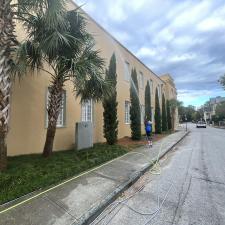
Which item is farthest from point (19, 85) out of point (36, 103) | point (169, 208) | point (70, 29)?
point (169, 208)

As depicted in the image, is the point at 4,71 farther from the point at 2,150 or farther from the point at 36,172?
the point at 36,172

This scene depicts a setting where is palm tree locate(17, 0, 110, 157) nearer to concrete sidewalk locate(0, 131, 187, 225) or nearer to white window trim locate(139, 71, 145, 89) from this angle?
concrete sidewalk locate(0, 131, 187, 225)

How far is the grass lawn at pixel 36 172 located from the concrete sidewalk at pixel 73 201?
37cm

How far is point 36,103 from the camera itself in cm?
934

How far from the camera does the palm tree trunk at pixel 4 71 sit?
578 cm

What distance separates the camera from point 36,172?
19.8ft

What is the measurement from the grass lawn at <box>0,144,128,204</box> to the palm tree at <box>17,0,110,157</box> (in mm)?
1024

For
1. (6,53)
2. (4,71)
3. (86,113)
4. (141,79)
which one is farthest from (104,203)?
(141,79)

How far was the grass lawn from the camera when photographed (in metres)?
4.89

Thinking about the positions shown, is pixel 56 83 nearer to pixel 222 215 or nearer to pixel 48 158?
pixel 48 158

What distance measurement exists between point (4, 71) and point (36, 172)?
3067 mm

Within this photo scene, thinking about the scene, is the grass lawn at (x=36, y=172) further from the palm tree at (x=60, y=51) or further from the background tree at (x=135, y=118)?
the background tree at (x=135, y=118)

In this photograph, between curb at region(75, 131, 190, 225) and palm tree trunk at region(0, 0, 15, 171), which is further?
palm tree trunk at region(0, 0, 15, 171)

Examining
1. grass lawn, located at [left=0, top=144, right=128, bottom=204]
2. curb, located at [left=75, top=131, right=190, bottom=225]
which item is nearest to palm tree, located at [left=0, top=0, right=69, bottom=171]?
grass lawn, located at [left=0, top=144, right=128, bottom=204]
